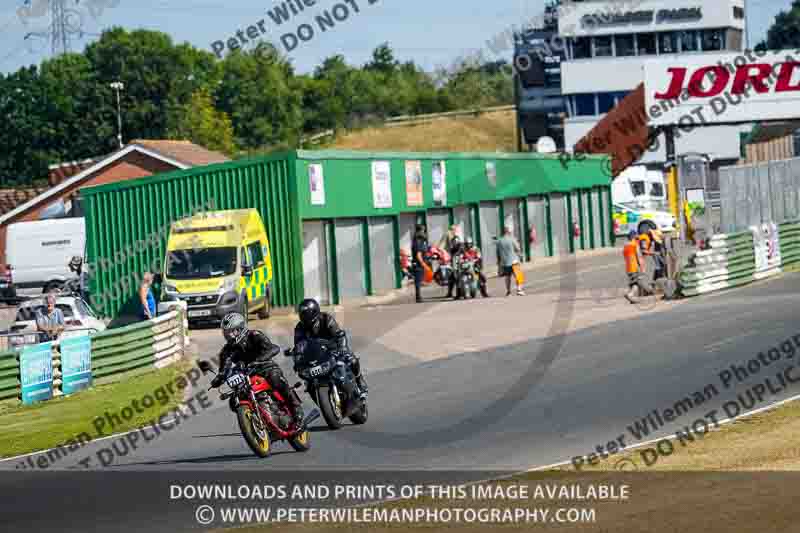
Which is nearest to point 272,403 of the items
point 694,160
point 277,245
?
point 277,245

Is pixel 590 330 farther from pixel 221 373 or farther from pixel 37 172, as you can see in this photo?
pixel 37 172

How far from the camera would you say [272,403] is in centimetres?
1352

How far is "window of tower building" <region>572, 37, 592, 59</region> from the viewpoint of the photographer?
286 ft

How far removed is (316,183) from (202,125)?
2329 inches

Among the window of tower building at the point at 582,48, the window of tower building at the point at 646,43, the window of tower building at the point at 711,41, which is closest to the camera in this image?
the window of tower building at the point at 582,48

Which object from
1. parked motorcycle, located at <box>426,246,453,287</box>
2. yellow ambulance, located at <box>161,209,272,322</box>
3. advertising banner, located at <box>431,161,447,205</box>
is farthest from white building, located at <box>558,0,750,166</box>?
yellow ambulance, located at <box>161,209,272,322</box>

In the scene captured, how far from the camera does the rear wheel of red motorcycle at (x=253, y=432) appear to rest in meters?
13.0

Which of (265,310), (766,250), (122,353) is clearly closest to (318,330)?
(122,353)

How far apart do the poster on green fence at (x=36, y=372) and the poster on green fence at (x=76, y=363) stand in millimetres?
257

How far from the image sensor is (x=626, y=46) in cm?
8725

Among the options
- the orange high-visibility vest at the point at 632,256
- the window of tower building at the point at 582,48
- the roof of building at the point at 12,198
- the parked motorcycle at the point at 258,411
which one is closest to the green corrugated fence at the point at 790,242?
the orange high-visibility vest at the point at 632,256

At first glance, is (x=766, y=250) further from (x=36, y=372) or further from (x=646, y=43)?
(x=646, y=43)

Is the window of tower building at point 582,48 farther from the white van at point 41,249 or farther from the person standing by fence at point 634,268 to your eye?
the person standing by fence at point 634,268

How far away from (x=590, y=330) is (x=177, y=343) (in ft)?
28.3
